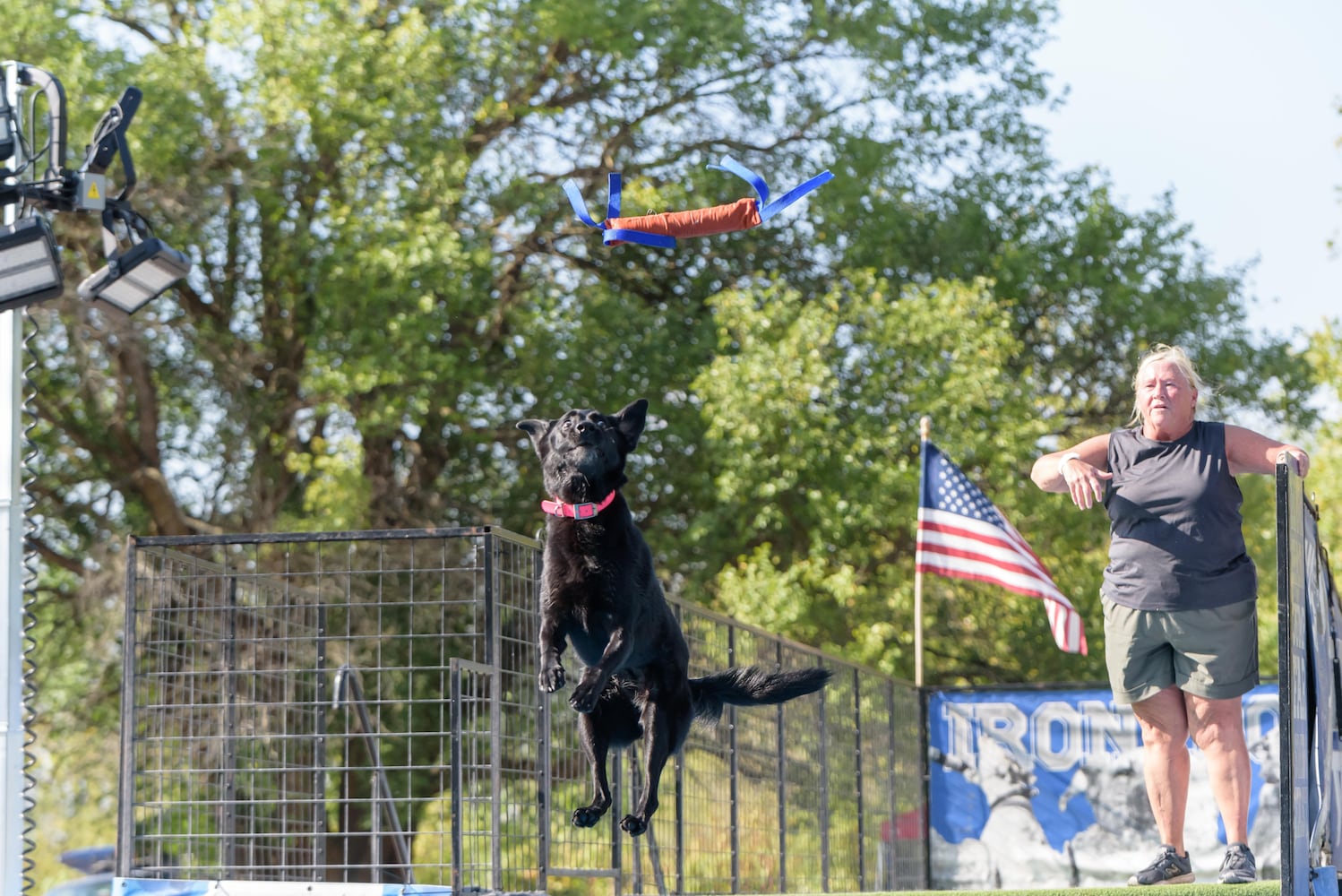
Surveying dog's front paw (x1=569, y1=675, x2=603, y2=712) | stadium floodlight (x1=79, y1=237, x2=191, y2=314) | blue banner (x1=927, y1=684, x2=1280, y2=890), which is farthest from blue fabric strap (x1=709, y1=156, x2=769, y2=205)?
blue banner (x1=927, y1=684, x2=1280, y2=890)

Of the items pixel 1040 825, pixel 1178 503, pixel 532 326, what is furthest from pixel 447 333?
pixel 1178 503

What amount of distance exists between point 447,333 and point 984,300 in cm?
476

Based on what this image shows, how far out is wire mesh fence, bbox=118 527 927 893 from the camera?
504 centimetres

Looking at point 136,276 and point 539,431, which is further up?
point 136,276

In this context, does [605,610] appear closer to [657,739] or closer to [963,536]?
[657,739]

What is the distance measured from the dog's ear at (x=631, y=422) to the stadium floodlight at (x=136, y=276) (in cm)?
327

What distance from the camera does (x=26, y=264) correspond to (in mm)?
5348

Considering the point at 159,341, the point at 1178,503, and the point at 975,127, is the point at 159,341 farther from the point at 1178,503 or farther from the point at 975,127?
the point at 1178,503

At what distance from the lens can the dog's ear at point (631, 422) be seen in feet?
10.6

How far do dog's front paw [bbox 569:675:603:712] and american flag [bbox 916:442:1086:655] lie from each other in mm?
6385

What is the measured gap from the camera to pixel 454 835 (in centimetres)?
452

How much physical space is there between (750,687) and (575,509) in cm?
77

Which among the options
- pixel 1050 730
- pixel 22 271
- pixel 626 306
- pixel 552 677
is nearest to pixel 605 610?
pixel 552 677

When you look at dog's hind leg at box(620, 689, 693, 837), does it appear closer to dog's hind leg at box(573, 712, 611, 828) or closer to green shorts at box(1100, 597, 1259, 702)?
dog's hind leg at box(573, 712, 611, 828)
